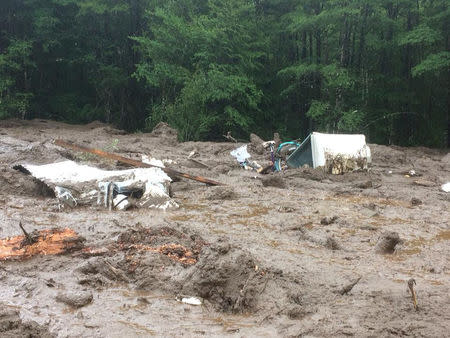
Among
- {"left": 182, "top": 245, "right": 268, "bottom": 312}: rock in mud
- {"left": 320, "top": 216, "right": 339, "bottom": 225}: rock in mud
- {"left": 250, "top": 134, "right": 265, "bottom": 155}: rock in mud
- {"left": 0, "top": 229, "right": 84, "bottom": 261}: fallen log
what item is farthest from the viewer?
{"left": 250, "top": 134, "right": 265, "bottom": 155}: rock in mud

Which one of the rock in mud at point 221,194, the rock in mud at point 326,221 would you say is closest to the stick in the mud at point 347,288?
the rock in mud at point 326,221

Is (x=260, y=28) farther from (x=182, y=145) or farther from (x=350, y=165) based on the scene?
(x=350, y=165)

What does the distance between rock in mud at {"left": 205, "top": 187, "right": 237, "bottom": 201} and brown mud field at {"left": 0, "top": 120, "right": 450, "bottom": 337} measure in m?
0.02

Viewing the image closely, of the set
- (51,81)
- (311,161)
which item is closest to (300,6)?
(311,161)

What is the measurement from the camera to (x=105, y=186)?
7.44 m

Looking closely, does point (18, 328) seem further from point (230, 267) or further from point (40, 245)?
point (40, 245)

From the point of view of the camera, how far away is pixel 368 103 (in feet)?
67.6

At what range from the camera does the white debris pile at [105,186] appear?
7.31 m

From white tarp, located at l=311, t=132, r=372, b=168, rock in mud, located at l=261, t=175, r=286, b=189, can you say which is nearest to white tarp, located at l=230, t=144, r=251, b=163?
white tarp, located at l=311, t=132, r=372, b=168

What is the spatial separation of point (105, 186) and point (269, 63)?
16.8 metres

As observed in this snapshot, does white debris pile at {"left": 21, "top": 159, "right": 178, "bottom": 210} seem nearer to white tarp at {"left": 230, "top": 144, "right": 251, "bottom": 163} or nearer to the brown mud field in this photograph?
the brown mud field

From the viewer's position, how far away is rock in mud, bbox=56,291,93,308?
3.47 metres

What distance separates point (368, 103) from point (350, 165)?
1025cm

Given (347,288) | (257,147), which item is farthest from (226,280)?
(257,147)
